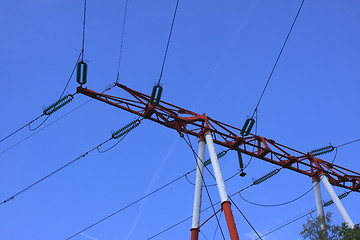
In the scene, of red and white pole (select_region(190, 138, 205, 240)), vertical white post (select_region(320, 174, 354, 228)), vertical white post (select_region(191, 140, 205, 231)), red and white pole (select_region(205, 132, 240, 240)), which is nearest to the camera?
red and white pole (select_region(205, 132, 240, 240))

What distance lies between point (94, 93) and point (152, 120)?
2844 millimetres

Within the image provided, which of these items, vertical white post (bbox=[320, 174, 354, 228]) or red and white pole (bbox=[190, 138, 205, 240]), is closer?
red and white pole (bbox=[190, 138, 205, 240])

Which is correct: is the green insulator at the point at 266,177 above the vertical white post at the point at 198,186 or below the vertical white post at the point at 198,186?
above

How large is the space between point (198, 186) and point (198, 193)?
A: 0.34 m

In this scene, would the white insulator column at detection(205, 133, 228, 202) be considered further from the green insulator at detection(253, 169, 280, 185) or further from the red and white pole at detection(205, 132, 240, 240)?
the green insulator at detection(253, 169, 280, 185)

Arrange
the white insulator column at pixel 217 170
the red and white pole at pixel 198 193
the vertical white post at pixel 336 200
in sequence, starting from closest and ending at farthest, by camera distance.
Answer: the white insulator column at pixel 217 170
the red and white pole at pixel 198 193
the vertical white post at pixel 336 200

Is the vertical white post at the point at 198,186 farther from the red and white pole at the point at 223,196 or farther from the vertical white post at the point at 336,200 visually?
the vertical white post at the point at 336,200

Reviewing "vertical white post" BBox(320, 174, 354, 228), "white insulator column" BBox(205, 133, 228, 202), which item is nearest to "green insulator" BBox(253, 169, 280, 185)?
"vertical white post" BBox(320, 174, 354, 228)

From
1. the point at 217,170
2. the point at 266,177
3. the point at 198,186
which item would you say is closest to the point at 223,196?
the point at 217,170

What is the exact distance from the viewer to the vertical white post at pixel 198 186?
67.2 feet

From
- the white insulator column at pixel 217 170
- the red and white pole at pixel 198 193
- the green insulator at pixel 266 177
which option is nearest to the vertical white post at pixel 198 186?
the red and white pole at pixel 198 193

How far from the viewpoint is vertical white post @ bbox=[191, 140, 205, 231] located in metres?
20.5

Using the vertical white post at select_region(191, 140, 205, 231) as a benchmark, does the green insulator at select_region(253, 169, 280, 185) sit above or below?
above

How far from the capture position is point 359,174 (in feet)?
90.1
